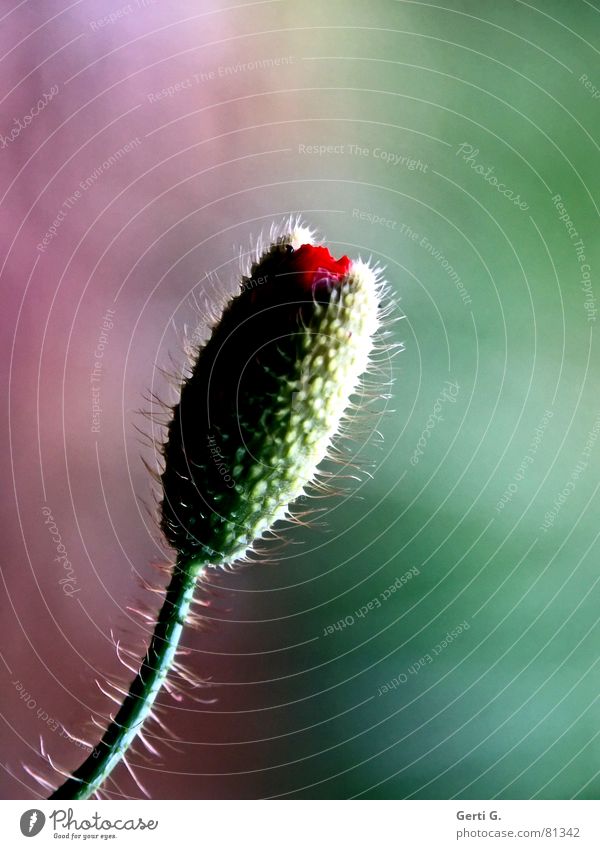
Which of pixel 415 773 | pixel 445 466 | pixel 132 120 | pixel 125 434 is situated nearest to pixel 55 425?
pixel 125 434

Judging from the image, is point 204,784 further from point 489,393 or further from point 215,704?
point 489,393
